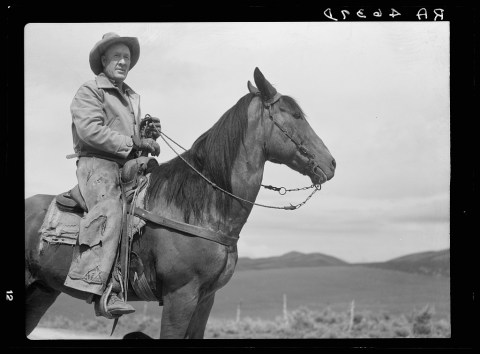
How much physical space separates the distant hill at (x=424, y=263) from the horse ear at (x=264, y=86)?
16.4 ft

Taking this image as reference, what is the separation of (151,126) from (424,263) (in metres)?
5.50

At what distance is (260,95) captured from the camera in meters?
6.15

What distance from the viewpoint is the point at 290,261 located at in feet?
39.7

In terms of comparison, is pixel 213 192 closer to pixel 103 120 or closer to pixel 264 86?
pixel 264 86

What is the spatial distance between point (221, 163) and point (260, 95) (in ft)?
2.06

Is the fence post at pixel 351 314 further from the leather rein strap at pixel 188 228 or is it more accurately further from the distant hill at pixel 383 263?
the leather rein strap at pixel 188 228

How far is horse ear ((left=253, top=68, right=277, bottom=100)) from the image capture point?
6043 millimetres

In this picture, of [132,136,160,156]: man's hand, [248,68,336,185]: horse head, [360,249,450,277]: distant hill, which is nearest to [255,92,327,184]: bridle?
[248,68,336,185]: horse head

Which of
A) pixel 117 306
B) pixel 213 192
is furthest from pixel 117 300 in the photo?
pixel 213 192

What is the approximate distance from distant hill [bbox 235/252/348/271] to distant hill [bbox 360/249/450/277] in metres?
0.70

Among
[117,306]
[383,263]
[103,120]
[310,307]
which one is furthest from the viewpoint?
[310,307]

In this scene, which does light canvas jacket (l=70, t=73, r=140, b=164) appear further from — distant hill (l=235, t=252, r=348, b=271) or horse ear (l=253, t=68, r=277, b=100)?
distant hill (l=235, t=252, r=348, b=271)
